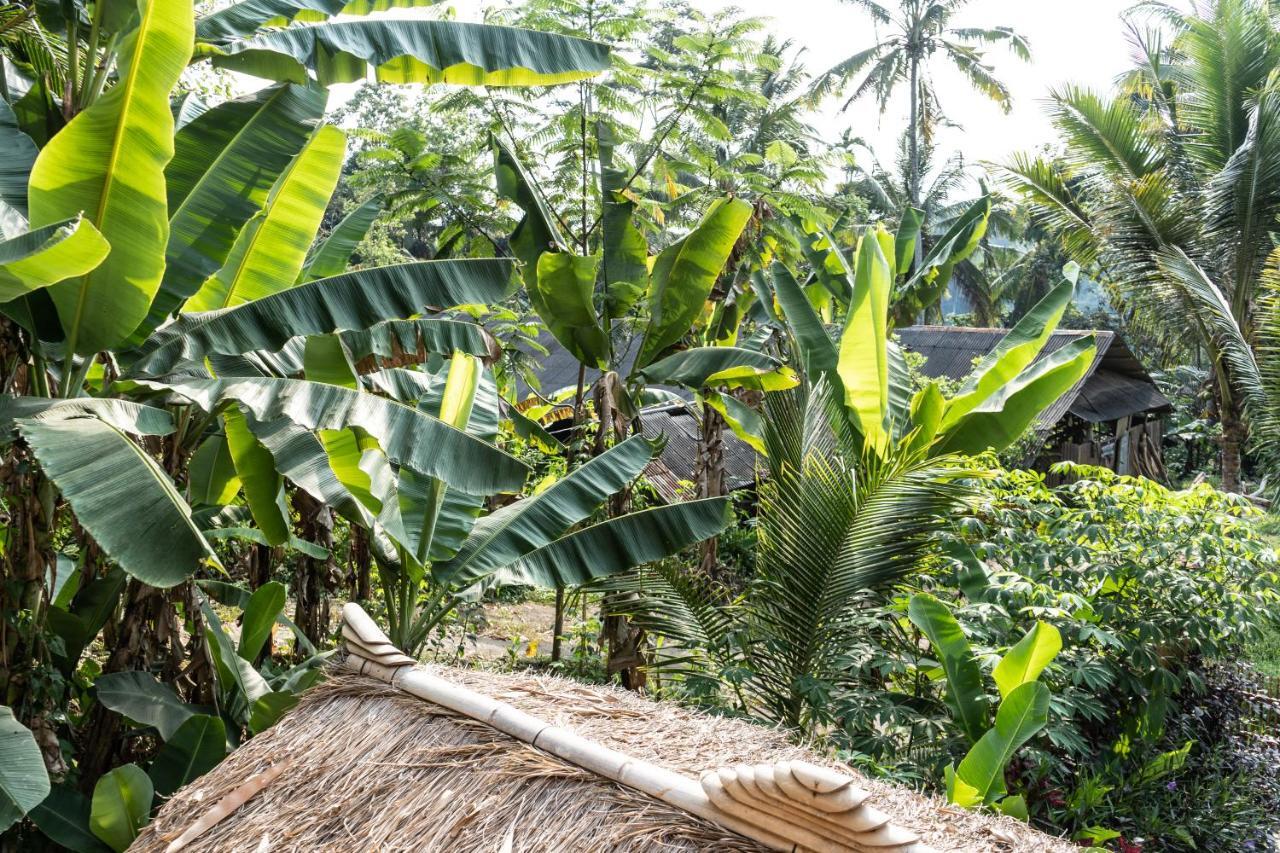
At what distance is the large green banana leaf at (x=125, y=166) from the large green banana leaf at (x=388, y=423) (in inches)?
19.4

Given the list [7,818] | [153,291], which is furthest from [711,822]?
[153,291]

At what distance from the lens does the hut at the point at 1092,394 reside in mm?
18203

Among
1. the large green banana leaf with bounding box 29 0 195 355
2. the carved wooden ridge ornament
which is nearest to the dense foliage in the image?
the large green banana leaf with bounding box 29 0 195 355

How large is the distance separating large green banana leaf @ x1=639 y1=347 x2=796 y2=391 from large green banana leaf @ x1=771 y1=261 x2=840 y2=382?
1.42 ft

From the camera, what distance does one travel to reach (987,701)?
4.89 meters

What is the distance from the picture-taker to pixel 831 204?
70.3 feet

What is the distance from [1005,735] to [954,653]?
0.76m

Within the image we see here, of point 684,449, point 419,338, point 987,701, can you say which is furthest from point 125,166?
point 684,449

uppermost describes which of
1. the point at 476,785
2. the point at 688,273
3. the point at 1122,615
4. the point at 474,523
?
the point at 688,273

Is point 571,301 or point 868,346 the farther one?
point 571,301

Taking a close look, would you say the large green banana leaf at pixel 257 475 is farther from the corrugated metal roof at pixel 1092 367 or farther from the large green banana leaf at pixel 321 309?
the corrugated metal roof at pixel 1092 367

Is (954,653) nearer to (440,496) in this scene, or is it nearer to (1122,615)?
(1122,615)

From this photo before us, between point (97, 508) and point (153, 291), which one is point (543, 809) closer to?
point (97, 508)

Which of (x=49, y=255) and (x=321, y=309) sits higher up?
(x=49, y=255)
